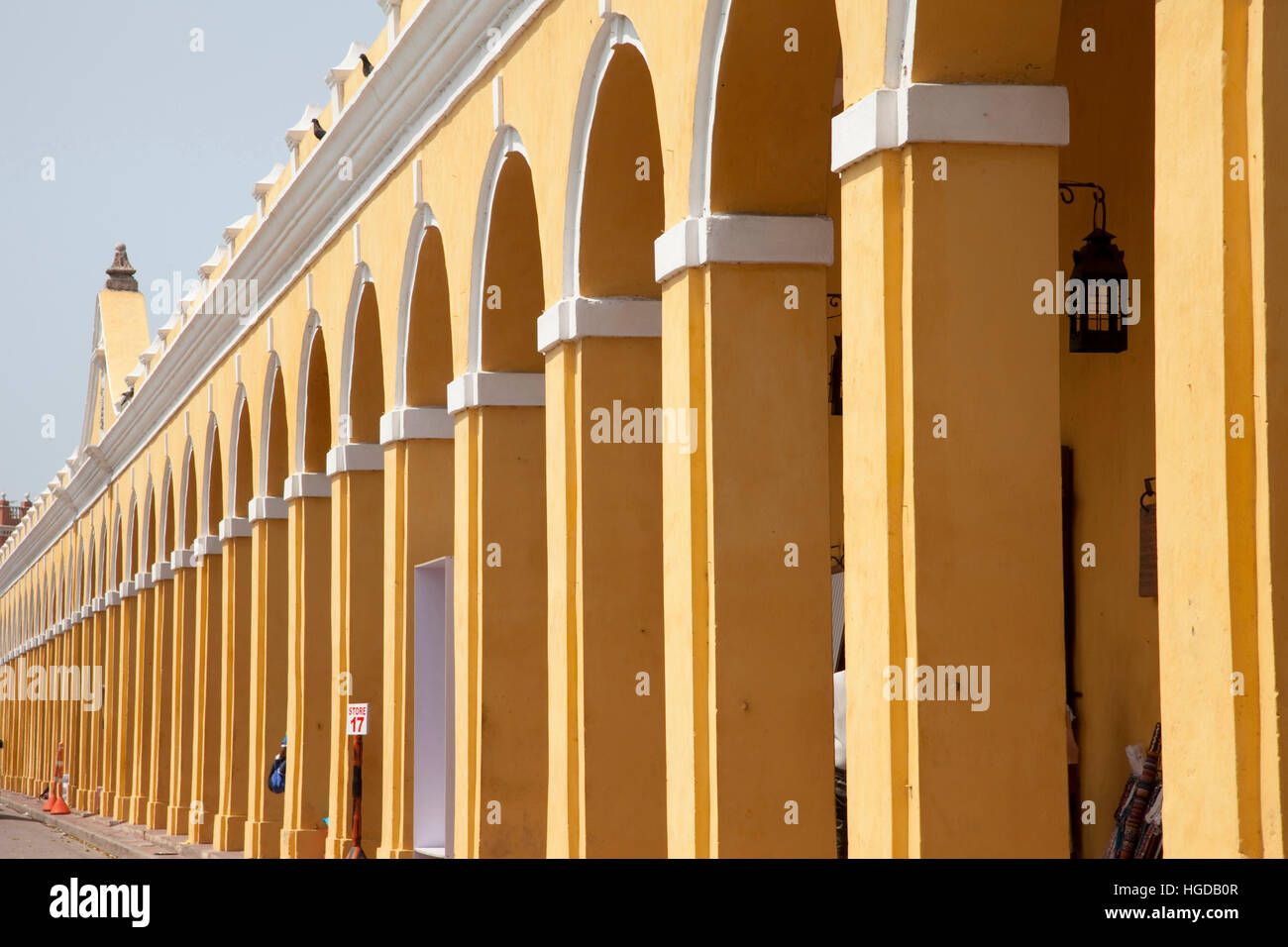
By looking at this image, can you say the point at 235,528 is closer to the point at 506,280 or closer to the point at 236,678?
the point at 236,678

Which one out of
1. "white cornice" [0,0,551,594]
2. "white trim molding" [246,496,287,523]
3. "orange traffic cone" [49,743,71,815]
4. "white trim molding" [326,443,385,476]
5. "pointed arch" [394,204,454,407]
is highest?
"white cornice" [0,0,551,594]

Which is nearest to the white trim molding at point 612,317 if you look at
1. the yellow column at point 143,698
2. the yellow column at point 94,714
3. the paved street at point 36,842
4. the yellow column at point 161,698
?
the paved street at point 36,842

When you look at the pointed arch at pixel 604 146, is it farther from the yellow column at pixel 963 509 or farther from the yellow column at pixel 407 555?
the yellow column at pixel 407 555

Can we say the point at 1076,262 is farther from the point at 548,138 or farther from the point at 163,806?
the point at 163,806

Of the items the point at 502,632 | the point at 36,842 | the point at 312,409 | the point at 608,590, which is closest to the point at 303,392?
the point at 312,409

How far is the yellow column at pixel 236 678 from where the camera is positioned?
69.1 feet

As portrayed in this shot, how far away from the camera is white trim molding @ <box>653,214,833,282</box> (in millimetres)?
8250

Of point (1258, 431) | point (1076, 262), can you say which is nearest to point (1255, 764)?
point (1258, 431)

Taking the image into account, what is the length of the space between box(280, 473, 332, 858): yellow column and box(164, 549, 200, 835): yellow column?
25.8 feet

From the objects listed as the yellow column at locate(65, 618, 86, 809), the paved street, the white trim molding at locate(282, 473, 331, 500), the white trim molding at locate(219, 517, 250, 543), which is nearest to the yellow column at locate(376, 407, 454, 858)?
the white trim molding at locate(282, 473, 331, 500)

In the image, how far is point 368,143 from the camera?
1511cm

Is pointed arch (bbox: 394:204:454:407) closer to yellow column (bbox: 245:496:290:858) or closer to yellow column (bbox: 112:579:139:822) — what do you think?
yellow column (bbox: 245:496:290:858)

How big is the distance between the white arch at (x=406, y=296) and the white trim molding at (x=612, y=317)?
149 inches

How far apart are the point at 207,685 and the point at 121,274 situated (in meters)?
27.4
